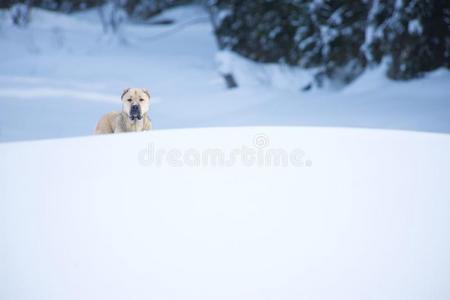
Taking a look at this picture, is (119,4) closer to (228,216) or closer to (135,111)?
(135,111)

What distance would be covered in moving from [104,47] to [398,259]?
3.92 m

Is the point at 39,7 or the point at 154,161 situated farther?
the point at 39,7

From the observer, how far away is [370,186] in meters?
1.26

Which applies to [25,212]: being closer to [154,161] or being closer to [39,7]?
[154,161]

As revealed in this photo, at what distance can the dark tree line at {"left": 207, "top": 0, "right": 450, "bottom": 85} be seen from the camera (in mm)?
3260

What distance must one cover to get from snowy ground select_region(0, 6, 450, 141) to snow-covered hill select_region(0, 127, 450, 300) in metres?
1.70

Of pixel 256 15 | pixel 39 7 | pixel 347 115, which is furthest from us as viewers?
pixel 39 7

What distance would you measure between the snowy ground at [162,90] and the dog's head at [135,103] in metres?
1.54

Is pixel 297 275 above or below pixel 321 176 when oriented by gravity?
below

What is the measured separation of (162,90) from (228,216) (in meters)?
2.66

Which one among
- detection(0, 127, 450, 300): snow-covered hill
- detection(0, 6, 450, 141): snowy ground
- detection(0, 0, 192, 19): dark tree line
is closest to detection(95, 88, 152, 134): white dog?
detection(0, 127, 450, 300): snow-covered hill

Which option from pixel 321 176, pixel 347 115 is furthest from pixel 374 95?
pixel 321 176

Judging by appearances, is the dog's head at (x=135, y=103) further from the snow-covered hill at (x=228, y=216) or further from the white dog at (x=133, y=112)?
the snow-covered hill at (x=228, y=216)

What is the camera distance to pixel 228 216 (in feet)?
4.22
